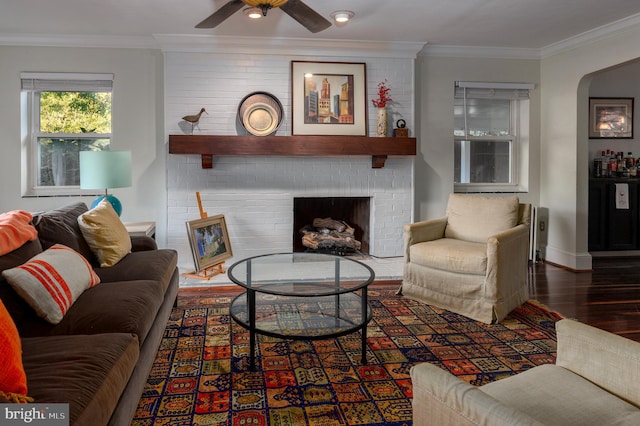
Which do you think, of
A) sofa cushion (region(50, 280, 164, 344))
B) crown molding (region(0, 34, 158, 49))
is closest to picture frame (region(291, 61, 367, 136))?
crown molding (region(0, 34, 158, 49))

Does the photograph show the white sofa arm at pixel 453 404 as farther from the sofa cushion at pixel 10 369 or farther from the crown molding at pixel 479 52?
the crown molding at pixel 479 52

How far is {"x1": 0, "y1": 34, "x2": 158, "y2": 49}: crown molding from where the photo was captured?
14.6 ft

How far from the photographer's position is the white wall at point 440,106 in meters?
5.09

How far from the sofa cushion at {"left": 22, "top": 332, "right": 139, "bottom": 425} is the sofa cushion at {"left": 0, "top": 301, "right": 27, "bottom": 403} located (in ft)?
0.16

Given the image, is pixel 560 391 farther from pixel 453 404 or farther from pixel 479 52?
pixel 479 52

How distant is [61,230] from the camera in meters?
2.66

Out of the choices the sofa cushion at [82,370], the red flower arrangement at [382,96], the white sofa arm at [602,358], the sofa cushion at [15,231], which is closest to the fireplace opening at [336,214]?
the red flower arrangement at [382,96]

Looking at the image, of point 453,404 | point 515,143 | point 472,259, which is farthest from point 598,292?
point 453,404

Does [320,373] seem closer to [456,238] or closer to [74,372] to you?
[74,372]

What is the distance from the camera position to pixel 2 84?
4488mm

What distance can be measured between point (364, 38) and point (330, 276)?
263 centimetres

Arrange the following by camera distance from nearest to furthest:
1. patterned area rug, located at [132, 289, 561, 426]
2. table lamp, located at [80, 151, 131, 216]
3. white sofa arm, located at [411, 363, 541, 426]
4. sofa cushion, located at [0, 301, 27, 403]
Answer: white sofa arm, located at [411, 363, 541, 426] < sofa cushion, located at [0, 301, 27, 403] < patterned area rug, located at [132, 289, 561, 426] < table lamp, located at [80, 151, 131, 216]

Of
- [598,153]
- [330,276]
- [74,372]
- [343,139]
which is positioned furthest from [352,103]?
[74,372]

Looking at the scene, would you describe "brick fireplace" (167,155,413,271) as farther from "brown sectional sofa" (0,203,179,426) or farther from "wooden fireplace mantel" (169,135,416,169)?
"brown sectional sofa" (0,203,179,426)
